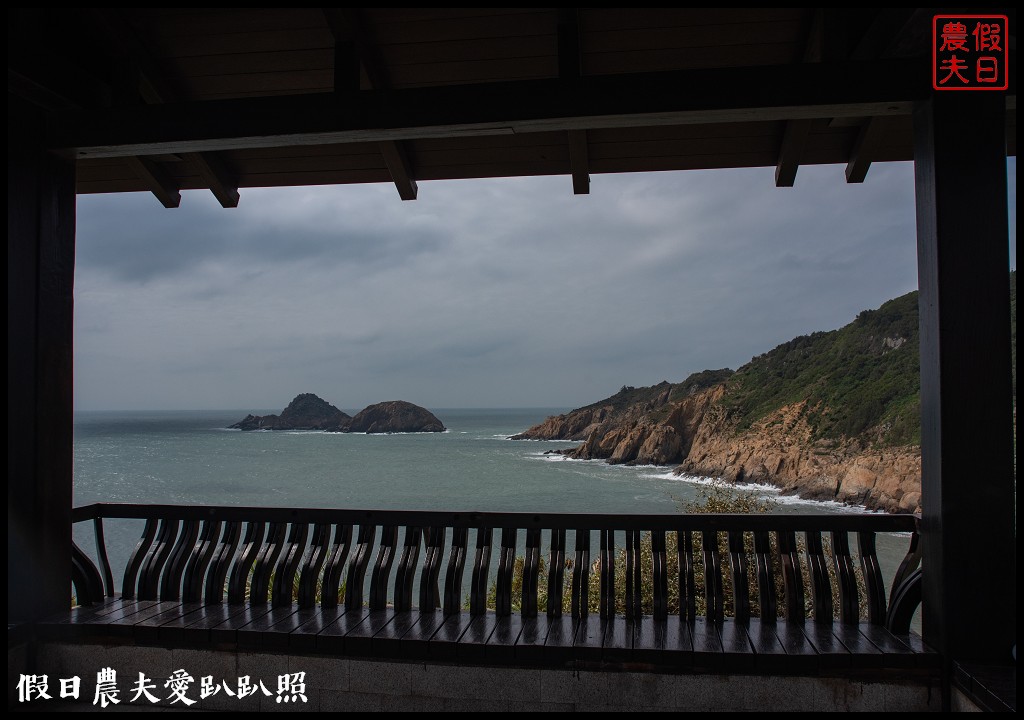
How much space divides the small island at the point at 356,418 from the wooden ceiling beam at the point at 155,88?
5514cm

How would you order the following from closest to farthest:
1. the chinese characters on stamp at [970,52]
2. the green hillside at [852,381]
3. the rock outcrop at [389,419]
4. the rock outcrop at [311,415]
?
the chinese characters on stamp at [970,52] < the green hillside at [852,381] < the rock outcrop at [389,419] < the rock outcrop at [311,415]

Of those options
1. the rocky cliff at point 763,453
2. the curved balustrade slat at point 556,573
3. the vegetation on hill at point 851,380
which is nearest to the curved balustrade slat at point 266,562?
the curved balustrade slat at point 556,573

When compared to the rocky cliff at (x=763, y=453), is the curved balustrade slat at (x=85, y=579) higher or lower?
higher

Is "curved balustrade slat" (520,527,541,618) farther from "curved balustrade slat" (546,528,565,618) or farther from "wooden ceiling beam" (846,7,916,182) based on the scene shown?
"wooden ceiling beam" (846,7,916,182)

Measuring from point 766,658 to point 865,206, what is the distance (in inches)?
2001

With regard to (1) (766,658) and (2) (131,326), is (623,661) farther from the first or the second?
(2) (131,326)

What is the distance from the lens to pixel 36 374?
270 centimetres

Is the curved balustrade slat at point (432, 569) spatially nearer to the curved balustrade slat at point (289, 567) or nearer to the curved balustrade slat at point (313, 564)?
the curved balustrade slat at point (313, 564)

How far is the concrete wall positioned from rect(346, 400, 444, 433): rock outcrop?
55.5 metres

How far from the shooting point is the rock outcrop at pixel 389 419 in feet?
190

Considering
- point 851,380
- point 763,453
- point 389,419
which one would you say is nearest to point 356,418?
point 389,419

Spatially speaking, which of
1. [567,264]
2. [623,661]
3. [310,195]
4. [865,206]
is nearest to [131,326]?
[310,195]

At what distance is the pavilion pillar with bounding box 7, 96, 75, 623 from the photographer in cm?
266

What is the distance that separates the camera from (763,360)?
38.4 metres
